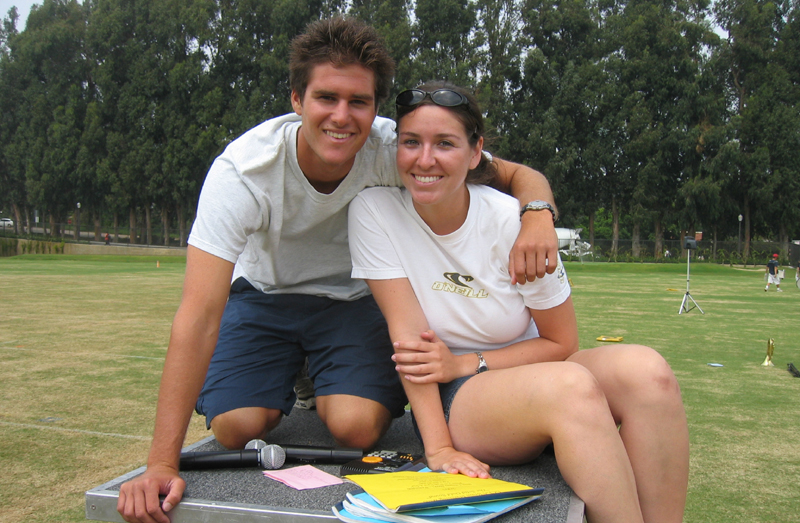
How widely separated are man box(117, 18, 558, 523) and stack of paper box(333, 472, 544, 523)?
563mm

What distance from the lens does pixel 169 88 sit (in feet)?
146

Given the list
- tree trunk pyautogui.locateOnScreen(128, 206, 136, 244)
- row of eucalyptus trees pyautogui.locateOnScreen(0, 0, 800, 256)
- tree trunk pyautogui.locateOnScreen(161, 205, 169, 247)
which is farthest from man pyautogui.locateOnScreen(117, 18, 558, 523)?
tree trunk pyautogui.locateOnScreen(128, 206, 136, 244)

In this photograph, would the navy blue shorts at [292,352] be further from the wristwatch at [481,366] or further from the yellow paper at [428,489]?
the yellow paper at [428,489]

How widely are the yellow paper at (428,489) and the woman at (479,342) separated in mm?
116

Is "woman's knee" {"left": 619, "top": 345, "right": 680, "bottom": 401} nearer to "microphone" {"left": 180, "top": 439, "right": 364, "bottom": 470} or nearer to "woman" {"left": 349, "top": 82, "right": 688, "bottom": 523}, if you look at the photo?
"woman" {"left": 349, "top": 82, "right": 688, "bottom": 523}

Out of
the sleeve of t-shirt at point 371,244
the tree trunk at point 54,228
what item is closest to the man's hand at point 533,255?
the sleeve of t-shirt at point 371,244

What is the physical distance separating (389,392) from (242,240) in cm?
91

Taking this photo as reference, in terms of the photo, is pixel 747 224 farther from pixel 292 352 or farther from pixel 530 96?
pixel 292 352

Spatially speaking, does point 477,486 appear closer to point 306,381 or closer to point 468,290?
point 468,290

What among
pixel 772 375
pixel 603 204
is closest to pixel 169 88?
pixel 603 204

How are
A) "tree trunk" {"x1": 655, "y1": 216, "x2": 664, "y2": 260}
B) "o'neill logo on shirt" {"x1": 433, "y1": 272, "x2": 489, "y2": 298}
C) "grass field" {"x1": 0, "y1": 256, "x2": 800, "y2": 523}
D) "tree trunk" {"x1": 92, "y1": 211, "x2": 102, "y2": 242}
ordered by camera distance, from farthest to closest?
"tree trunk" {"x1": 92, "y1": 211, "x2": 102, "y2": 242} → "tree trunk" {"x1": 655, "y1": 216, "x2": 664, "y2": 260} → "grass field" {"x1": 0, "y1": 256, "x2": 800, "y2": 523} → "o'neill logo on shirt" {"x1": 433, "y1": 272, "x2": 489, "y2": 298}

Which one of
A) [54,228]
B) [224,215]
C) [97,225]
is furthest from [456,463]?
[54,228]

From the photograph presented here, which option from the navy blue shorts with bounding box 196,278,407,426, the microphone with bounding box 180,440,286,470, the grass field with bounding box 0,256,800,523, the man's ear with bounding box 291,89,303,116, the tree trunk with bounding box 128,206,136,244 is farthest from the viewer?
the tree trunk with bounding box 128,206,136,244

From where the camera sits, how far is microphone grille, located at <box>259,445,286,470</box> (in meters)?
2.18
